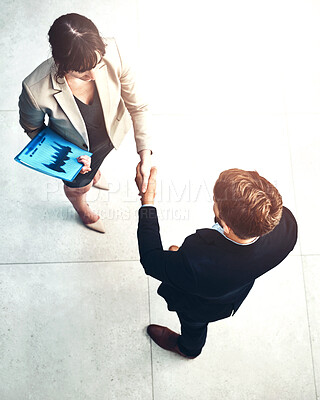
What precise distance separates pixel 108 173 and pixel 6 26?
131 centimetres

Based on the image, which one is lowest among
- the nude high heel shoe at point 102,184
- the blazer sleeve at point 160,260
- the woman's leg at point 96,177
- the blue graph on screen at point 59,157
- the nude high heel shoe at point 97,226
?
the nude high heel shoe at point 97,226

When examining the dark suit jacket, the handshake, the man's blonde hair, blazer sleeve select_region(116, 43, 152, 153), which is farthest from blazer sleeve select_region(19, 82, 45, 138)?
the man's blonde hair

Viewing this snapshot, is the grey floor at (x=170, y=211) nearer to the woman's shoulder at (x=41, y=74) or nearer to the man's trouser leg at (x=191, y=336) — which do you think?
the man's trouser leg at (x=191, y=336)

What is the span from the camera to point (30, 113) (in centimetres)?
167

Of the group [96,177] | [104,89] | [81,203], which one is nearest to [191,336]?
[81,203]

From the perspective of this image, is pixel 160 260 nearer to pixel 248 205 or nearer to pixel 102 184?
pixel 248 205

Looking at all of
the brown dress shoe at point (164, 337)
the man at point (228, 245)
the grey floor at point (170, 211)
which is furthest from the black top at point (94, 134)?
the brown dress shoe at point (164, 337)

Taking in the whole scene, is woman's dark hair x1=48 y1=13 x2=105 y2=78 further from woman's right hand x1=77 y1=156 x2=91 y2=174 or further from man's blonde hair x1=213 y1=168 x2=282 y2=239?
man's blonde hair x1=213 y1=168 x2=282 y2=239

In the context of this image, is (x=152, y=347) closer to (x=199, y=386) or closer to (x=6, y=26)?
(x=199, y=386)

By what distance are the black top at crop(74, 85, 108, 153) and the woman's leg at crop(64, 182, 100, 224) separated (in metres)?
0.36

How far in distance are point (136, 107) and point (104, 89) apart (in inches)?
9.8

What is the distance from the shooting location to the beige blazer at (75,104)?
1604 mm

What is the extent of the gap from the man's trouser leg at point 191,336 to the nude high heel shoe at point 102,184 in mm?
1031

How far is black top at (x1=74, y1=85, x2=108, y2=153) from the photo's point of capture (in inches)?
68.5
